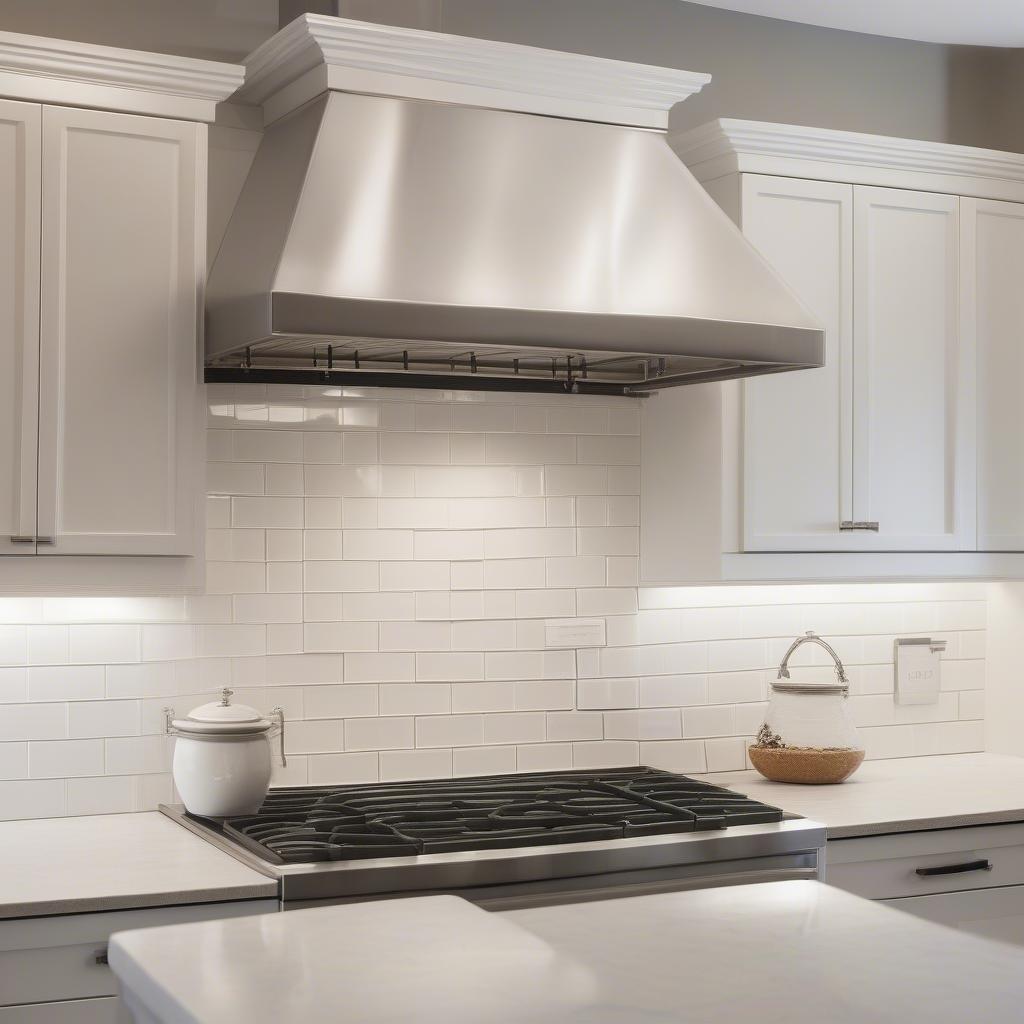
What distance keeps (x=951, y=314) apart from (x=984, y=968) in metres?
2.62

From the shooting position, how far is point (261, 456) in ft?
9.95

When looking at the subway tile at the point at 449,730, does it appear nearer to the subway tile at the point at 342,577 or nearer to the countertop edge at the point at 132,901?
the subway tile at the point at 342,577

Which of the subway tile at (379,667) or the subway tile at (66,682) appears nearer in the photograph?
the subway tile at (66,682)

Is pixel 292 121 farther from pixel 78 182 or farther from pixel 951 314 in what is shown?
pixel 951 314

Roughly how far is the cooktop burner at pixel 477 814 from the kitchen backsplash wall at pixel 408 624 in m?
0.17

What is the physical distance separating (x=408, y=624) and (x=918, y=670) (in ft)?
5.09

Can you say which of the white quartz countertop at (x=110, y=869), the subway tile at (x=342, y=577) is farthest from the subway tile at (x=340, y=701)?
the white quartz countertop at (x=110, y=869)

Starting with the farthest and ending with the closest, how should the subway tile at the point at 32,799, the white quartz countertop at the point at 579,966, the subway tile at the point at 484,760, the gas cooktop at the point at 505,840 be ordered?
1. the subway tile at the point at 484,760
2. the subway tile at the point at 32,799
3. the gas cooktop at the point at 505,840
4. the white quartz countertop at the point at 579,966

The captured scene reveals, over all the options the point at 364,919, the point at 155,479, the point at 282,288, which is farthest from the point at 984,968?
the point at 155,479

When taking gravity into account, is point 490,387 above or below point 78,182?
below

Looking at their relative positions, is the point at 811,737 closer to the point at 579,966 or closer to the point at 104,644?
the point at 104,644

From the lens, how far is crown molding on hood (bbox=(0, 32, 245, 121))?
2527mm

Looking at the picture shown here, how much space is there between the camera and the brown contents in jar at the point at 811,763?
3.26m

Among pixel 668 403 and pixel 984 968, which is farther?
pixel 668 403
